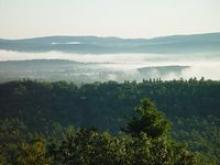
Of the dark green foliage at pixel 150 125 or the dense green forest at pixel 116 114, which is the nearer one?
the dark green foliage at pixel 150 125

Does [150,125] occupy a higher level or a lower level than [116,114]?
higher

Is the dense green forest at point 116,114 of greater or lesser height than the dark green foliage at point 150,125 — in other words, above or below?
below

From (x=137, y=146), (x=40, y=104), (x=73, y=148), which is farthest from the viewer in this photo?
(x=40, y=104)

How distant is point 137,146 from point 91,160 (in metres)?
3.87

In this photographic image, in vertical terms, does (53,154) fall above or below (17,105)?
above

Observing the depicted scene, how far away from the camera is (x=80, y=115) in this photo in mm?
185125

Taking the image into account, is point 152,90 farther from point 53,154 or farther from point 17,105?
point 53,154

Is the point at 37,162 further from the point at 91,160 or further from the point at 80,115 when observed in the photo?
the point at 80,115

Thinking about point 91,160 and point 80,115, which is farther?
point 80,115

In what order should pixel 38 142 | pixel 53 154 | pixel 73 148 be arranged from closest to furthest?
pixel 73 148
pixel 53 154
pixel 38 142

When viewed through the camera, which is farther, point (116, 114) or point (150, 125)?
point (116, 114)

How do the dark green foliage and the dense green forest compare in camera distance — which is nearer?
the dark green foliage

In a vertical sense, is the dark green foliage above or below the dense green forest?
above

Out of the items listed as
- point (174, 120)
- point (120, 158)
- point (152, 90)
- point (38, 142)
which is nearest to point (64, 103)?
point (152, 90)
